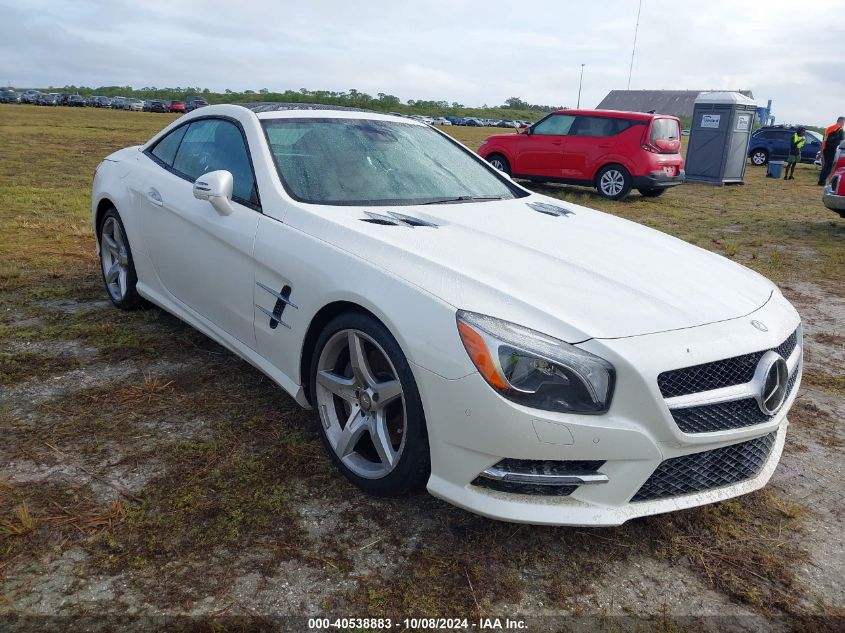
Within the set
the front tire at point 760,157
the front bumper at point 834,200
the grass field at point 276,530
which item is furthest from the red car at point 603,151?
the front tire at point 760,157

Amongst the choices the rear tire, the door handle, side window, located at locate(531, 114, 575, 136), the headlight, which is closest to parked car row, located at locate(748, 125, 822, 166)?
side window, located at locate(531, 114, 575, 136)

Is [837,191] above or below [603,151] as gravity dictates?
below

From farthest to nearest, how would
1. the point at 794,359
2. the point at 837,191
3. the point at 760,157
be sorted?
the point at 760,157
the point at 837,191
the point at 794,359

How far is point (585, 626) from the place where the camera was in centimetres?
205

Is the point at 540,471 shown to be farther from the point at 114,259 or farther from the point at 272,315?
the point at 114,259

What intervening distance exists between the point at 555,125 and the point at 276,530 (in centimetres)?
1194

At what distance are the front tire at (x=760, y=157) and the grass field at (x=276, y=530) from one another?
22.9 meters

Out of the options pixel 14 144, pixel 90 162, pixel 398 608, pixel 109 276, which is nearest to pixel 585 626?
pixel 398 608

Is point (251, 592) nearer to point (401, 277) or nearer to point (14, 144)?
point (401, 277)

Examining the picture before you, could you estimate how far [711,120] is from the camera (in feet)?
51.6

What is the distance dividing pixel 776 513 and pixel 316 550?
181 cm

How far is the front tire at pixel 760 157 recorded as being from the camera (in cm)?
2379

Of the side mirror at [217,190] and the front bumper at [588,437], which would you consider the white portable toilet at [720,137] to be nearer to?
Result: the side mirror at [217,190]

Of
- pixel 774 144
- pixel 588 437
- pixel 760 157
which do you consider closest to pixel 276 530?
pixel 588 437
